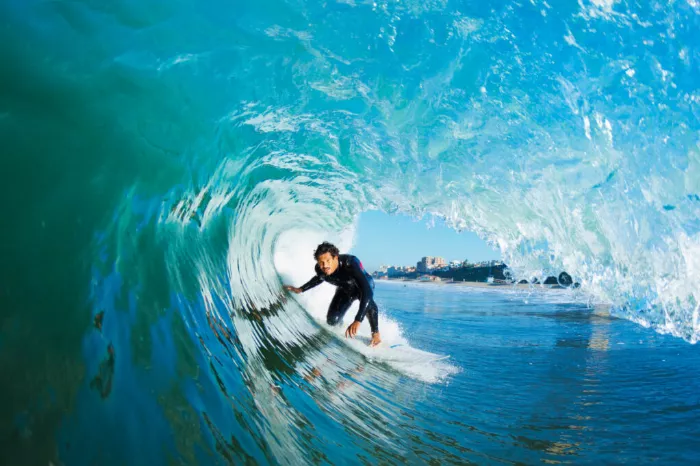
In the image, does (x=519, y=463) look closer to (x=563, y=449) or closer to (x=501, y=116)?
(x=563, y=449)

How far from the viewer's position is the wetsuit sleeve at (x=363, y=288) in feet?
18.9

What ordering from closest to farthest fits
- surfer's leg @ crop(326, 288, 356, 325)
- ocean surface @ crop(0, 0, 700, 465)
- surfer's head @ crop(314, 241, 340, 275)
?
ocean surface @ crop(0, 0, 700, 465), surfer's head @ crop(314, 241, 340, 275), surfer's leg @ crop(326, 288, 356, 325)

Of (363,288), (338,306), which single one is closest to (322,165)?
(363,288)

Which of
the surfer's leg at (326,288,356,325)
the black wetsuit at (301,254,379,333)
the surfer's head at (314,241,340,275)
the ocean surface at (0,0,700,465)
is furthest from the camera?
the surfer's leg at (326,288,356,325)

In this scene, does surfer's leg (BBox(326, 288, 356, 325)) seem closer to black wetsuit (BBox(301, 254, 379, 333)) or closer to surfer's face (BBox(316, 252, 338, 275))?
black wetsuit (BBox(301, 254, 379, 333))

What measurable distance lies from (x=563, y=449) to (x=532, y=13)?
3.24 meters

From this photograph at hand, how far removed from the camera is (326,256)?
572 cm

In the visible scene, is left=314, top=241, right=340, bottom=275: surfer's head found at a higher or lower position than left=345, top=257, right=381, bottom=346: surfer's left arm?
higher

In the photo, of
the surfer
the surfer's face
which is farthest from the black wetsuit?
the surfer's face

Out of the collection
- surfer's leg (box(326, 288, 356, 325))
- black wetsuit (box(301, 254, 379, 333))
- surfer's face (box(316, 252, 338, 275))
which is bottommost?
surfer's leg (box(326, 288, 356, 325))

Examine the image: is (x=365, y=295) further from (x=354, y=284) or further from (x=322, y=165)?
(x=322, y=165)

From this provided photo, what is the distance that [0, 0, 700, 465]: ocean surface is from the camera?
81.0 inches

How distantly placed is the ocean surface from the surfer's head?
105 cm

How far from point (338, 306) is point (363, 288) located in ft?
Result: 4.15
